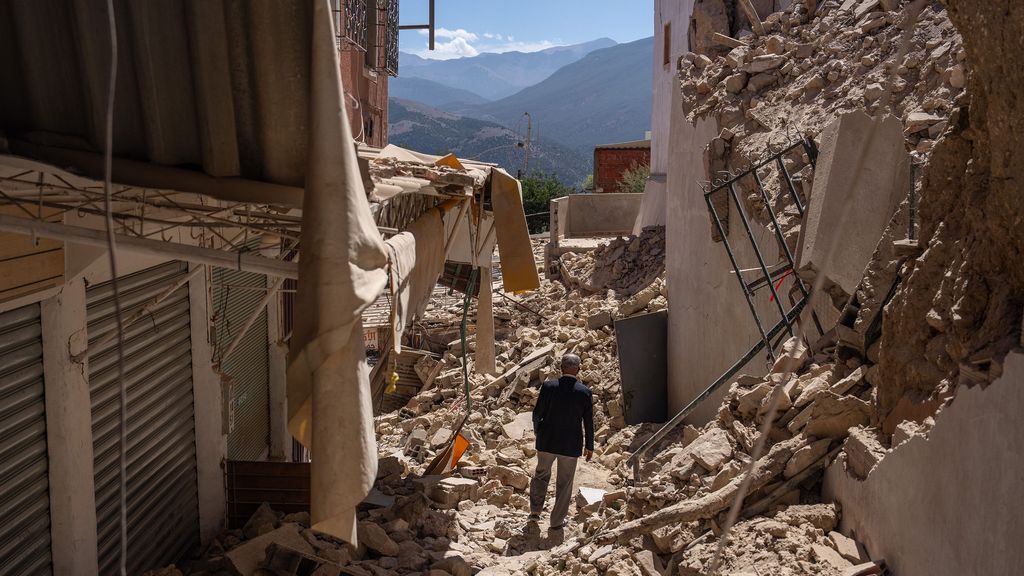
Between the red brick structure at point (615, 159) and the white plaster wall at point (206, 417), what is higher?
the red brick structure at point (615, 159)

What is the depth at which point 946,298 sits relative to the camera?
3.93m

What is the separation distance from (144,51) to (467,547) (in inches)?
184

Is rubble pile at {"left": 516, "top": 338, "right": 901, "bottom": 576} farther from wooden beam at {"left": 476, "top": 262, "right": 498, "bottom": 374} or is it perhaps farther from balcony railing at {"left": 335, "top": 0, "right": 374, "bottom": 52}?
balcony railing at {"left": 335, "top": 0, "right": 374, "bottom": 52}

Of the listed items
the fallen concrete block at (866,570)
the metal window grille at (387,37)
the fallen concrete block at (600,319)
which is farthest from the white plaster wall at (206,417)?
the metal window grille at (387,37)

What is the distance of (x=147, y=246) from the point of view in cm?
287

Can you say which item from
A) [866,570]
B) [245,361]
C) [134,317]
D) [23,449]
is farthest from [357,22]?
[866,570]

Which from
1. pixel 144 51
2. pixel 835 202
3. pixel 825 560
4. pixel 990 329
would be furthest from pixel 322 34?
pixel 835 202

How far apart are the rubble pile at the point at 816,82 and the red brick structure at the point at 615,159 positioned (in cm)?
2235

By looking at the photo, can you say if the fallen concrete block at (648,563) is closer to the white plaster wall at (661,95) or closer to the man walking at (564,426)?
the man walking at (564,426)

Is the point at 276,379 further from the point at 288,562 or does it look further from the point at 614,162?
the point at 614,162

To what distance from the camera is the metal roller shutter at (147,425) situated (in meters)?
4.87

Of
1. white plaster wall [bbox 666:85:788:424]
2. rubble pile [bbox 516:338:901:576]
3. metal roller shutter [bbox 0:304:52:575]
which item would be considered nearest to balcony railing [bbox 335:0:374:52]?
white plaster wall [bbox 666:85:788:424]

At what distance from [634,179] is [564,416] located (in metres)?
24.1

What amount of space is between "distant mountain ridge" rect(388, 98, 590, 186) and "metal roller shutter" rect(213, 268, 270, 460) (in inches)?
4108
